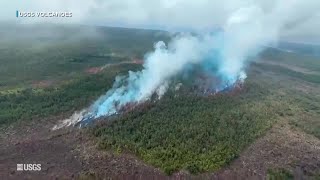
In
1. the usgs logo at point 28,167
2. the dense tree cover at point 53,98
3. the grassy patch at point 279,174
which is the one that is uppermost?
the dense tree cover at point 53,98

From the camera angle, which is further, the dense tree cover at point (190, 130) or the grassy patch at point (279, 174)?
the dense tree cover at point (190, 130)

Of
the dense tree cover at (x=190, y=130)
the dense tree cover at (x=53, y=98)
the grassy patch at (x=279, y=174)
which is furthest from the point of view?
the dense tree cover at (x=53, y=98)

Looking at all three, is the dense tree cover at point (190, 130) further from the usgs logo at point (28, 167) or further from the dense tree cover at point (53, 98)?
the dense tree cover at point (53, 98)

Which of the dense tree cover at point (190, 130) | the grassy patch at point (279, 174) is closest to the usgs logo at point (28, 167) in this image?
the dense tree cover at point (190, 130)

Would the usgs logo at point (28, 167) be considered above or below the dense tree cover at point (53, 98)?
below

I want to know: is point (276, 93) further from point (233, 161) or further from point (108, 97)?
point (233, 161)

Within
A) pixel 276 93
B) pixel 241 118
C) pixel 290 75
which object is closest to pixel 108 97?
pixel 241 118

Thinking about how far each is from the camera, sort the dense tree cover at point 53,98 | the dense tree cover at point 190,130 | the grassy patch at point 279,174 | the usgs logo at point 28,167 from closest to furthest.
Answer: the usgs logo at point 28,167, the grassy patch at point 279,174, the dense tree cover at point 190,130, the dense tree cover at point 53,98

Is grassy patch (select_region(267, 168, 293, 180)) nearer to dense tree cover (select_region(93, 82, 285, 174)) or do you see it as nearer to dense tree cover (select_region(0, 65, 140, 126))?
dense tree cover (select_region(93, 82, 285, 174))
